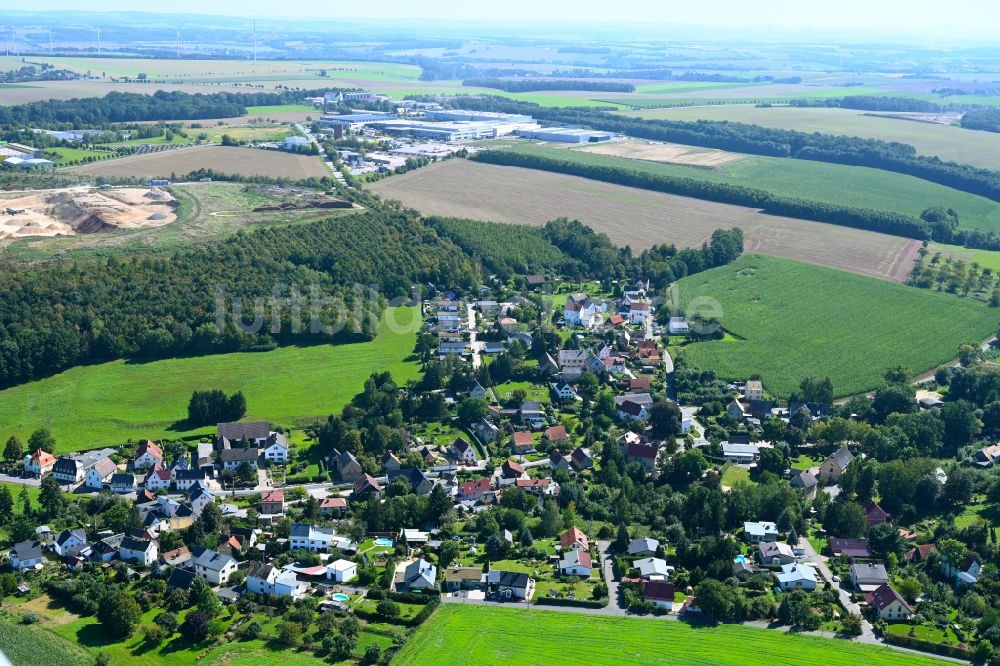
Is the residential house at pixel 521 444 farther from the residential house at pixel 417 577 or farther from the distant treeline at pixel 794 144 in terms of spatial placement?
the distant treeline at pixel 794 144

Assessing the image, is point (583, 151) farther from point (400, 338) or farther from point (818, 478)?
point (818, 478)

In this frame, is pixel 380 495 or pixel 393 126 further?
pixel 393 126

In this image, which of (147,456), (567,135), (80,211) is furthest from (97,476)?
(567,135)

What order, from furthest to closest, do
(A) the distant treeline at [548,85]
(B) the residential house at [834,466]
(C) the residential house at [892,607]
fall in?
(A) the distant treeline at [548,85] < (B) the residential house at [834,466] < (C) the residential house at [892,607]

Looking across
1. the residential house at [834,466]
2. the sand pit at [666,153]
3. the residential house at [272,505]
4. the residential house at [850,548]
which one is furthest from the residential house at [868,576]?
the sand pit at [666,153]

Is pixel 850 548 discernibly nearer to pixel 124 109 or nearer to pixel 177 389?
pixel 177 389

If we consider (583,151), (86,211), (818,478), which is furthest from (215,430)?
(583,151)
